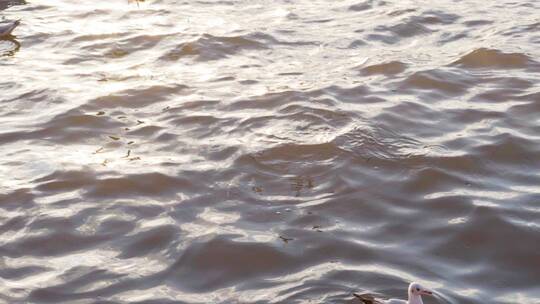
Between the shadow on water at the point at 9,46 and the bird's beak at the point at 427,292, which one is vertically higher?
the bird's beak at the point at 427,292

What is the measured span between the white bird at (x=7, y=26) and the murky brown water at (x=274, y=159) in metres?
0.21

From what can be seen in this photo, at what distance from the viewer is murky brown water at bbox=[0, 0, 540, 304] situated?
7.05 m

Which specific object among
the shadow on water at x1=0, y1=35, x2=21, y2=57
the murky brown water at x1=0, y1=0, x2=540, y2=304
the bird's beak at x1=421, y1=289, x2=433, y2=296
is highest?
Answer: the bird's beak at x1=421, y1=289, x2=433, y2=296

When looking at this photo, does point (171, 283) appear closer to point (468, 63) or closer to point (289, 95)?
point (289, 95)

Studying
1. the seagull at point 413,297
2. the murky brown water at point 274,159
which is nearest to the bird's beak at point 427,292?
the seagull at point 413,297

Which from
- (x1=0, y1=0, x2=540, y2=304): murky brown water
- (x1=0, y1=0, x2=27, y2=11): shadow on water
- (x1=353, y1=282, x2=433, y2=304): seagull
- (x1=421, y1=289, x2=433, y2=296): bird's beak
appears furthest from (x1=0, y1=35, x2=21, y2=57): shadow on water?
(x1=421, y1=289, x2=433, y2=296): bird's beak

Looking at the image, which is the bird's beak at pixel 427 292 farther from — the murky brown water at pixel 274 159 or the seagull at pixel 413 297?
the murky brown water at pixel 274 159

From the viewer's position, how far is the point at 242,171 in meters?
8.75

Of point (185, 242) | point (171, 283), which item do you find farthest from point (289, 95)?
point (171, 283)

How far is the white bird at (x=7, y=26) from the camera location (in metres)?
13.6

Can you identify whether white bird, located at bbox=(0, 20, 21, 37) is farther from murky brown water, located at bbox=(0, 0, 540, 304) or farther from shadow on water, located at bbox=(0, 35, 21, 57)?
murky brown water, located at bbox=(0, 0, 540, 304)

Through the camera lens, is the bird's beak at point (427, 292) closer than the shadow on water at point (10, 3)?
Yes

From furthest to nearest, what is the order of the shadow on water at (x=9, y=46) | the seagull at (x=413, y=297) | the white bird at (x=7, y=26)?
the white bird at (x=7, y=26) < the shadow on water at (x=9, y=46) < the seagull at (x=413, y=297)

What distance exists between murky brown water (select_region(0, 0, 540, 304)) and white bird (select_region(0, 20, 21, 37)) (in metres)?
0.21
